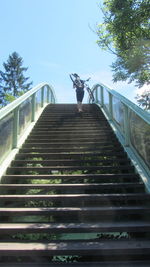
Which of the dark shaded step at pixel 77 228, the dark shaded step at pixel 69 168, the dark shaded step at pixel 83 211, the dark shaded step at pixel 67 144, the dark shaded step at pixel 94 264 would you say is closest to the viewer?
the dark shaded step at pixel 94 264

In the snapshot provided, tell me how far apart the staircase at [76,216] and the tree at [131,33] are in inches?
120

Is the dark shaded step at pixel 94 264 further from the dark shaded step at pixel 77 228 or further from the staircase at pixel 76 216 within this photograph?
the dark shaded step at pixel 77 228

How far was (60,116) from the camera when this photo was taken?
8703 mm

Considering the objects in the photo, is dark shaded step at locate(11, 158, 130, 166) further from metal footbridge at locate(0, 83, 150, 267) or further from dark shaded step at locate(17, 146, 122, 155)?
dark shaded step at locate(17, 146, 122, 155)

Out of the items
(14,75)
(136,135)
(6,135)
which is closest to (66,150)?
(6,135)

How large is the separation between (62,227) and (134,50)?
6.11 metres

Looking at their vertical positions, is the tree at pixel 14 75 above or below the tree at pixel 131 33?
above

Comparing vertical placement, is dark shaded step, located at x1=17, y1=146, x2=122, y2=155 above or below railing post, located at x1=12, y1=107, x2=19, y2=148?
below

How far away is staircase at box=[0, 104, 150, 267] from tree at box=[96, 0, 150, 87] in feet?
10.0

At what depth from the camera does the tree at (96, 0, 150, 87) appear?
652 cm

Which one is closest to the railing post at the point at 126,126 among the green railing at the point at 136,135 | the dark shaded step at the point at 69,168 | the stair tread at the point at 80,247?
the green railing at the point at 136,135

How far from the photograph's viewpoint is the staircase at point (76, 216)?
110 inches

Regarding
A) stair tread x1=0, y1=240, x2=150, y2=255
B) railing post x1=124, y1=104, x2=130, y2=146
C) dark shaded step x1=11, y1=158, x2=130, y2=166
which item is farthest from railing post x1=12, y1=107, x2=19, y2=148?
stair tread x1=0, y1=240, x2=150, y2=255

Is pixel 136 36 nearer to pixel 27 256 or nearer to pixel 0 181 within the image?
pixel 0 181
